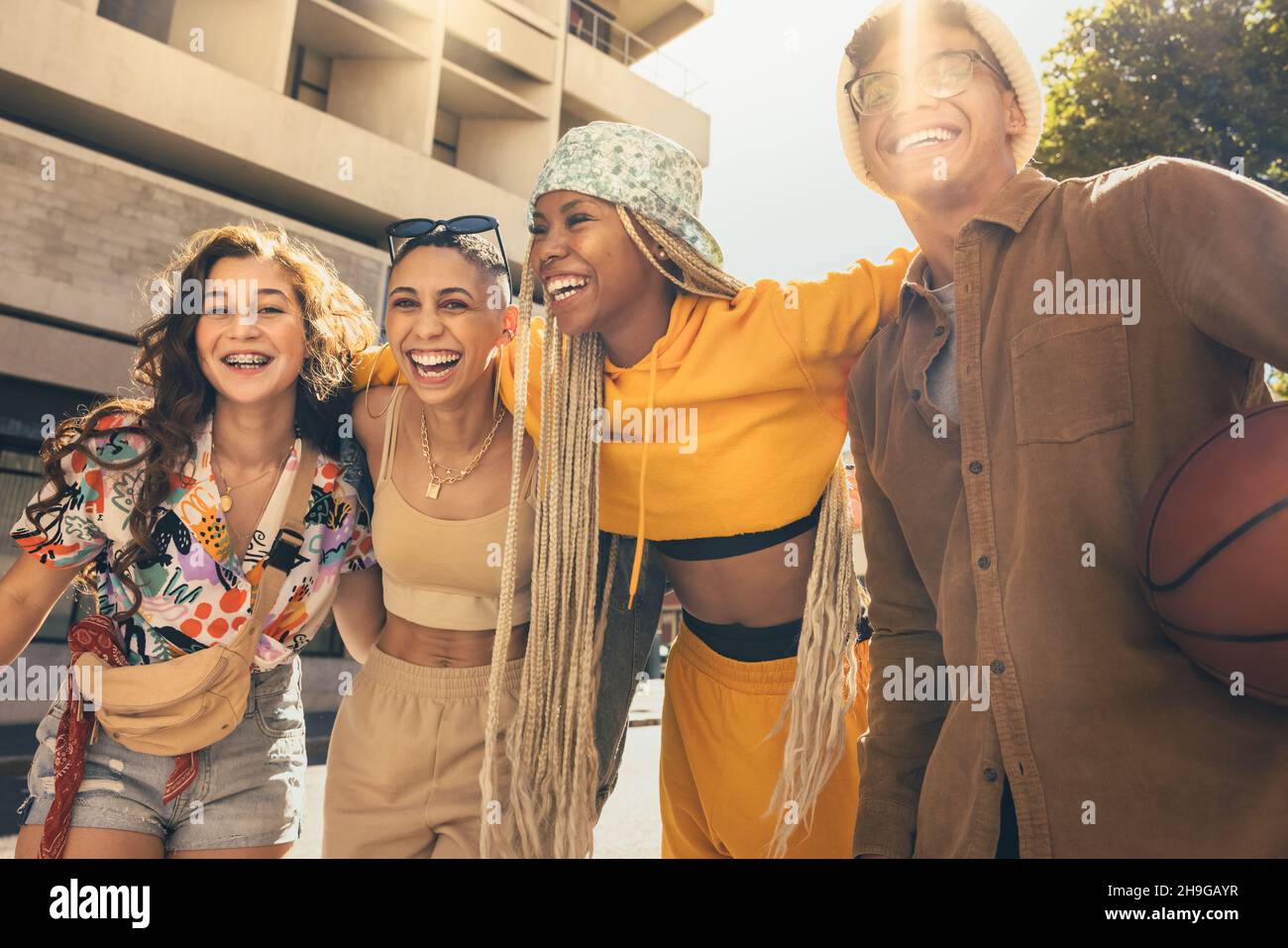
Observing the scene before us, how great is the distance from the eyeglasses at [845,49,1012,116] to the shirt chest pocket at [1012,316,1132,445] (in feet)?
2.24

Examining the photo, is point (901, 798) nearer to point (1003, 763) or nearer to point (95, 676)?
point (1003, 763)

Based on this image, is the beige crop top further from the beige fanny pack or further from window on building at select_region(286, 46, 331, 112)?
window on building at select_region(286, 46, 331, 112)

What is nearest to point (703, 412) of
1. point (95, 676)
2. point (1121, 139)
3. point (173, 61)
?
point (95, 676)

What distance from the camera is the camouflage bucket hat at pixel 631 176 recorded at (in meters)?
2.74

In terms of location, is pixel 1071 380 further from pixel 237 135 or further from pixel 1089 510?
pixel 237 135

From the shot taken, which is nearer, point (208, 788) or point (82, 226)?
point (208, 788)

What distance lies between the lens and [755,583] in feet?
8.97

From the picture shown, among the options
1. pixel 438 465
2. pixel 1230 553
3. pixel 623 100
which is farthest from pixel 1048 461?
pixel 623 100

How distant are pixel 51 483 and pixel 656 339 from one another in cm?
177

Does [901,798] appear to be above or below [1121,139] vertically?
below

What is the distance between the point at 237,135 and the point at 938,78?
11746 millimetres

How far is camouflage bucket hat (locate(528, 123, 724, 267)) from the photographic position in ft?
9.00
